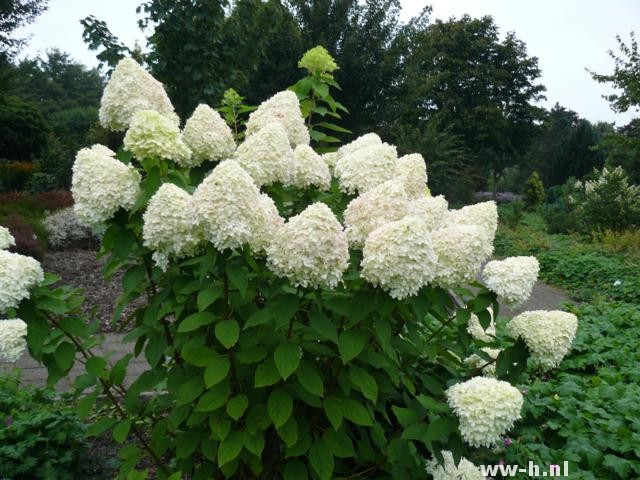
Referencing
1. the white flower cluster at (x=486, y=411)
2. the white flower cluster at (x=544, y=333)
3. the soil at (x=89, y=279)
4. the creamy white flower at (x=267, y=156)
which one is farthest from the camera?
the soil at (x=89, y=279)

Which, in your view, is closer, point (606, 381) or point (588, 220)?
point (606, 381)

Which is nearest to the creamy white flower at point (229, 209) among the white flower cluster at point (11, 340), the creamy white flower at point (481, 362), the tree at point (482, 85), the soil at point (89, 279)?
the white flower cluster at point (11, 340)

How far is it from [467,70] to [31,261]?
107 ft

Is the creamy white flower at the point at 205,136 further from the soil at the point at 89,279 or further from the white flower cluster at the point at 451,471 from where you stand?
the soil at the point at 89,279

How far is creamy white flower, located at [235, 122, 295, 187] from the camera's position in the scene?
6.65ft

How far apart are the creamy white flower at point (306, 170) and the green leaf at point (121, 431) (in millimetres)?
1238

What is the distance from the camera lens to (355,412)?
187 cm

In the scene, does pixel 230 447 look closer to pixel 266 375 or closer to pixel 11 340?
pixel 266 375

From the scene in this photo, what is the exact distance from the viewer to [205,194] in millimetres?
1659

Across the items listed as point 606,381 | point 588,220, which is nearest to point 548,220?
point 588,220

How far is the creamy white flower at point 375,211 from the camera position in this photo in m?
1.87

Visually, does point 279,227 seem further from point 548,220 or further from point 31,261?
point 548,220

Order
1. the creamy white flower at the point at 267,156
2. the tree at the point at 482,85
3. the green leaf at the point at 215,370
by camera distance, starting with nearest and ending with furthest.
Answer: the green leaf at the point at 215,370 → the creamy white flower at the point at 267,156 → the tree at the point at 482,85

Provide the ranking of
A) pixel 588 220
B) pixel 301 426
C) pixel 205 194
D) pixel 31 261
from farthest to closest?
pixel 588 220 → pixel 301 426 → pixel 31 261 → pixel 205 194
